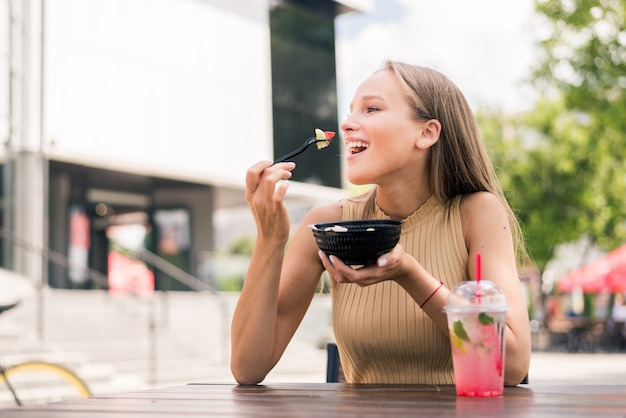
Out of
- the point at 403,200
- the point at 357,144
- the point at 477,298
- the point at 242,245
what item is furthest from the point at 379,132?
the point at 242,245

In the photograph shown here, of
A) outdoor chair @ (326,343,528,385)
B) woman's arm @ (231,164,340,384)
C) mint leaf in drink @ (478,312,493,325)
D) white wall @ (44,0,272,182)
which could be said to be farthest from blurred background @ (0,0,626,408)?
mint leaf in drink @ (478,312,493,325)

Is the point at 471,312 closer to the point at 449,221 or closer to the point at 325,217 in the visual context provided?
the point at 449,221

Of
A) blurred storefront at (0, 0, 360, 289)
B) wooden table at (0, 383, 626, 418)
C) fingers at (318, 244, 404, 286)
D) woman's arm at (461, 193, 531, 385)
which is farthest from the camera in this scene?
blurred storefront at (0, 0, 360, 289)

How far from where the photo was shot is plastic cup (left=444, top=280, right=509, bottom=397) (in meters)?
1.78

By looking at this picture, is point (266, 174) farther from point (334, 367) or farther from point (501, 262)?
point (334, 367)

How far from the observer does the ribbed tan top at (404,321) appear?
2.43 metres

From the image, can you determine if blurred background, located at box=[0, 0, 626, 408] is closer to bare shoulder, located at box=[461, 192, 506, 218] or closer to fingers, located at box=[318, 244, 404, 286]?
bare shoulder, located at box=[461, 192, 506, 218]

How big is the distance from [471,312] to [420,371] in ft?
2.39

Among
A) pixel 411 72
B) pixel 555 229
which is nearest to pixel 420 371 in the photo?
pixel 411 72

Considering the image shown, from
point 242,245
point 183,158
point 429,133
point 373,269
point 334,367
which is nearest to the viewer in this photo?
point 373,269

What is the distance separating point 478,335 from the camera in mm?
1786

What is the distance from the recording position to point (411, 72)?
8.66 feet

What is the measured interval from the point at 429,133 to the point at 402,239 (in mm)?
335

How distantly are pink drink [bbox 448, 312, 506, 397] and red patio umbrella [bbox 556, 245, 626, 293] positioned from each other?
54.8 ft
